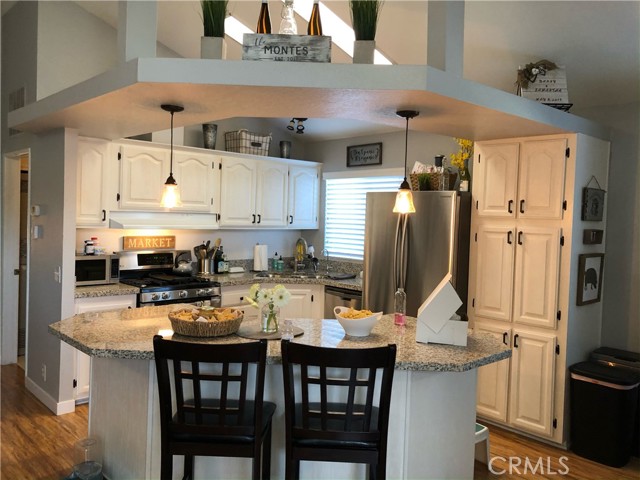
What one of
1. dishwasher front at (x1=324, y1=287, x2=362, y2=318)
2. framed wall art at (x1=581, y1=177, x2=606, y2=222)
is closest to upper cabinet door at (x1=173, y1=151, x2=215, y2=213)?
dishwasher front at (x1=324, y1=287, x2=362, y2=318)

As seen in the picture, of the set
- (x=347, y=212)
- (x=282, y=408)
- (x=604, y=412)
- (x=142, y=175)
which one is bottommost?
(x=604, y=412)

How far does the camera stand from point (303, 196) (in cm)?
598

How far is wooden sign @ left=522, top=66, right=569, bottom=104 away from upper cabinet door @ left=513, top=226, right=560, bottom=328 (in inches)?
35.7

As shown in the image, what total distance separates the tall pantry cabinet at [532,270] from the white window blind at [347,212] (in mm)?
1711

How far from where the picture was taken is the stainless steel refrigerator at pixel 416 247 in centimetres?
395

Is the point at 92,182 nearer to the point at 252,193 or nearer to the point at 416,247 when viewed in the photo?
the point at 252,193

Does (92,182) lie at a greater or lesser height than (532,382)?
greater

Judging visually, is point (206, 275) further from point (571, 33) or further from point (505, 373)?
point (571, 33)

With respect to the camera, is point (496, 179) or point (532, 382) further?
point (496, 179)

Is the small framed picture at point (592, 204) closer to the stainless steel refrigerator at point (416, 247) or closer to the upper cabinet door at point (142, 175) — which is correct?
the stainless steel refrigerator at point (416, 247)

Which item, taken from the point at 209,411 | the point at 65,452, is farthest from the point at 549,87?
the point at 65,452

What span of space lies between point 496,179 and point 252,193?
2.66m

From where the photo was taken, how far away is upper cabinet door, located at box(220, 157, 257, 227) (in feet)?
17.2

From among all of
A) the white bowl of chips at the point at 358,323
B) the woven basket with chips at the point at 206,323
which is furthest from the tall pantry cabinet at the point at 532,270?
the woven basket with chips at the point at 206,323
